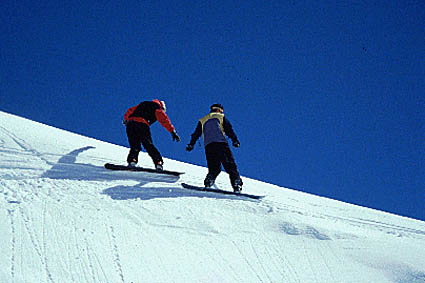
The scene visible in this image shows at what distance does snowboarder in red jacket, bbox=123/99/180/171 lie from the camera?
20.8 feet

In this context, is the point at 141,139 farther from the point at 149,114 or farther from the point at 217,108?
the point at 217,108

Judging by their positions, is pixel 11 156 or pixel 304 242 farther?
pixel 11 156

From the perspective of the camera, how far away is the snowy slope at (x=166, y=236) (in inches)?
115

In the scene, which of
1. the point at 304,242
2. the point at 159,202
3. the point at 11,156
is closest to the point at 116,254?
the point at 159,202

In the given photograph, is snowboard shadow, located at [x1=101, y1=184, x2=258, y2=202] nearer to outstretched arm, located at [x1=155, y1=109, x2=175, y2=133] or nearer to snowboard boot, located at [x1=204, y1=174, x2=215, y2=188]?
snowboard boot, located at [x1=204, y1=174, x2=215, y2=188]

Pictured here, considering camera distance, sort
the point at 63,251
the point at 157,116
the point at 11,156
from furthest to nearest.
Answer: the point at 157,116, the point at 11,156, the point at 63,251

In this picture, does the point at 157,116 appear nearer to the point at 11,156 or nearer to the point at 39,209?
the point at 11,156

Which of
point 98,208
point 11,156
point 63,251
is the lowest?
point 63,251

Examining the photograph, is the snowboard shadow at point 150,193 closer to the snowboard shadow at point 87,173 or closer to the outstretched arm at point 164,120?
the snowboard shadow at point 87,173

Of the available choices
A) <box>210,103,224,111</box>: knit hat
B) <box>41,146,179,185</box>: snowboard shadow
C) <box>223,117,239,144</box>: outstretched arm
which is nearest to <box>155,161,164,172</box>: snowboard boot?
<box>41,146,179,185</box>: snowboard shadow

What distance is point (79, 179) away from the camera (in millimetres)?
5098

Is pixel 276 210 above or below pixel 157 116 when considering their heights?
below

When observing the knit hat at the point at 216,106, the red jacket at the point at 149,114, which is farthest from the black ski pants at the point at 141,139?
the knit hat at the point at 216,106

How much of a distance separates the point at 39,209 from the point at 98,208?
59 cm
